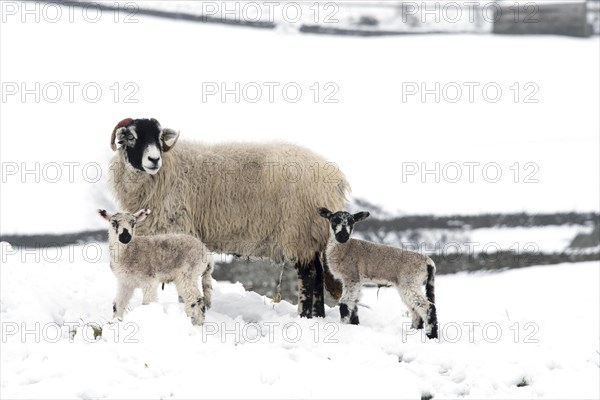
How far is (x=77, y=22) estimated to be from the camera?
26.1 m

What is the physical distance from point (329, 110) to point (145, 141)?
12.9 m

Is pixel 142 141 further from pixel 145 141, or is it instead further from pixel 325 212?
pixel 325 212

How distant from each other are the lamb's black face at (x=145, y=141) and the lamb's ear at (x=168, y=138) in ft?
0.77

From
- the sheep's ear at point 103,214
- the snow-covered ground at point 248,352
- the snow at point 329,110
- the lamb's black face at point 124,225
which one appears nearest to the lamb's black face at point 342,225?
the snow-covered ground at point 248,352

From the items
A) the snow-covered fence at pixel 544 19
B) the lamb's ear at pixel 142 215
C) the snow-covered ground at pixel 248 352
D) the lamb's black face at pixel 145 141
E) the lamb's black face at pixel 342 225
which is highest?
the snow-covered fence at pixel 544 19

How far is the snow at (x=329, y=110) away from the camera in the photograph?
18.6 meters

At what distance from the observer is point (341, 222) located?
10.3m

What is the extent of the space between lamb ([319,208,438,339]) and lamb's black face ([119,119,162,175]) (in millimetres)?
1997

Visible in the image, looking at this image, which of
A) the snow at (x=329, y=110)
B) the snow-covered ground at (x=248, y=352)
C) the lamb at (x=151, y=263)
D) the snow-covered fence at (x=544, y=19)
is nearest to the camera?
the snow-covered ground at (x=248, y=352)

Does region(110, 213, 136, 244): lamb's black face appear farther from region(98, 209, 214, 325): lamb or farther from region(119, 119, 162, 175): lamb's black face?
region(119, 119, 162, 175): lamb's black face

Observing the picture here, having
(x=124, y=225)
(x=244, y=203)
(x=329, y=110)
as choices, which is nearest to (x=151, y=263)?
(x=124, y=225)

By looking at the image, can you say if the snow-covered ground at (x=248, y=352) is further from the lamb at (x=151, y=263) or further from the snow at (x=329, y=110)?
the snow at (x=329, y=110)

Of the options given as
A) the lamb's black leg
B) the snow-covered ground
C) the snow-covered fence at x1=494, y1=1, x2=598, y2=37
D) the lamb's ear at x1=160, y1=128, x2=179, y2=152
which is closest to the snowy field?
the snow-covered ground

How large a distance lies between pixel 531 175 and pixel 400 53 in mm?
7474
